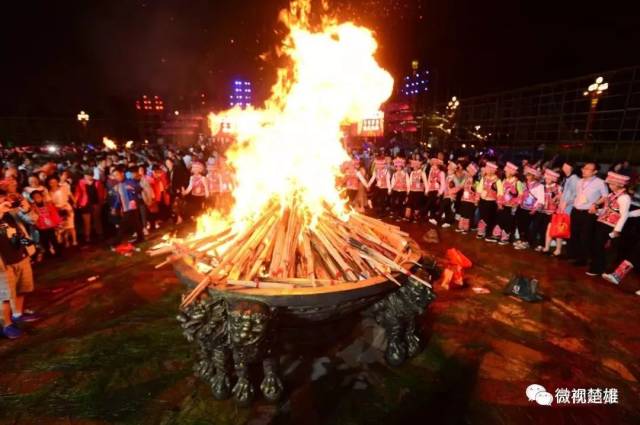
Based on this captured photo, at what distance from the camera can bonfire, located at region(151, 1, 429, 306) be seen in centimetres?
395

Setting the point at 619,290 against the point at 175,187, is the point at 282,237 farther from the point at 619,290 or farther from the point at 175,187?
the point at 175,187

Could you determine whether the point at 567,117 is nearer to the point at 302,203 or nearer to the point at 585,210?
the point at 585,210

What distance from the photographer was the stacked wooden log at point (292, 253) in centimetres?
371

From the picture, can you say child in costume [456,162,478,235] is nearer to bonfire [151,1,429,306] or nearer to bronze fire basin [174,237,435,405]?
bonfire [151,1,429,306]

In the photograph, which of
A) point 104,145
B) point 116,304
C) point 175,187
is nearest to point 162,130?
point 104,145

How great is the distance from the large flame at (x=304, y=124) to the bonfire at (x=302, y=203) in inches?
0.8

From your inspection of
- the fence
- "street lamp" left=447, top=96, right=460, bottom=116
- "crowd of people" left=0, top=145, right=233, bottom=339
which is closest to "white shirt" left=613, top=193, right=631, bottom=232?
the fence

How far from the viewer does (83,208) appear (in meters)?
9.10

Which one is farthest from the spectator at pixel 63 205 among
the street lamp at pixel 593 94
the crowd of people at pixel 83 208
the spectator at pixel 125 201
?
the street lamp at pixel 593 94

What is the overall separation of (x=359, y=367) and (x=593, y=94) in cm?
1401

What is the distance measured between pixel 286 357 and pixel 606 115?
14162mm

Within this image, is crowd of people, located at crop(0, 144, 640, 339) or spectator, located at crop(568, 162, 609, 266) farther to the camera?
spectator, located at crop(568, 162, 609, 266)

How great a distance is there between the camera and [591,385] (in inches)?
155

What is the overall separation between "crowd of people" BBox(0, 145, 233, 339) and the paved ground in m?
0.98
